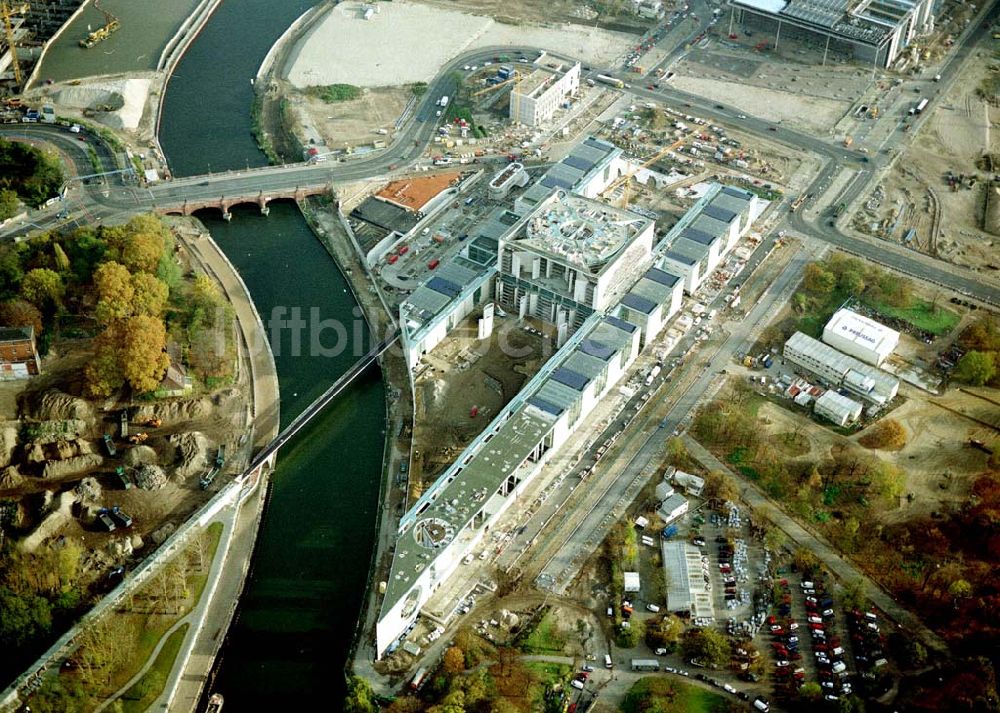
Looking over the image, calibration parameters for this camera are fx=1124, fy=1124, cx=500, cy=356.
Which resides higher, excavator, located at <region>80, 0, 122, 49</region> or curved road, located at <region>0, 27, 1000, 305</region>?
excavator, located at <region>80, 0, 122, 49</region>

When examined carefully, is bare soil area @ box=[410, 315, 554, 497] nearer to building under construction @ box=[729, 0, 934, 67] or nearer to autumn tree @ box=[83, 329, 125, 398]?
autumn tree @ box=[83, 329, 125, 398]

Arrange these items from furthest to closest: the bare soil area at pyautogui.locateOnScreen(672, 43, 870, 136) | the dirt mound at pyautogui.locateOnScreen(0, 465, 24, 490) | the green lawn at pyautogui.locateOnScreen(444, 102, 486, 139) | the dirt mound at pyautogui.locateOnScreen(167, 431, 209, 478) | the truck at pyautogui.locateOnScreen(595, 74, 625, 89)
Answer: the truck at pyautogui.locateOnScreen(595, 74, 625, 89) < the bare soil area at pyautogui.locateOnScreen(672, 43, 870, 136) < the green lawn at pyautogui.locateOnScreen(444, 102, 486, 139) < the dirt mound at pyautogui.locateOnScreen(167, 431, 209, 478) < the dirt mound at pyautogui.locateOnScreen(0, 465, 24, 490)

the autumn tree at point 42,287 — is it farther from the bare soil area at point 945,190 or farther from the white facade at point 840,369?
the bare soil area at point 945,190

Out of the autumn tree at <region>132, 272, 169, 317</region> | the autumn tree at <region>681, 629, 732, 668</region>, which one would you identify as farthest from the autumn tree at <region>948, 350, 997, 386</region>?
the autumn tree at <region>132, 272, 169, 317</region>

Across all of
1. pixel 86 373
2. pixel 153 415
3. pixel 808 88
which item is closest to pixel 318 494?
pixel 153 415

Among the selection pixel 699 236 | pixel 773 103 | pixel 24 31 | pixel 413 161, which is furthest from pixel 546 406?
pixel 24 31

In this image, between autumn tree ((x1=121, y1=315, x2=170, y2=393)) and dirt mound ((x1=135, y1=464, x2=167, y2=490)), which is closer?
dirt mound ((x1=135, y1=464, x2=167, y2=490))

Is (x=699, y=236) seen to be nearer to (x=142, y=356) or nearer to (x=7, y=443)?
(x=142, y=356)

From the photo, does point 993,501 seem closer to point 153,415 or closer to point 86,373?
point 153,415

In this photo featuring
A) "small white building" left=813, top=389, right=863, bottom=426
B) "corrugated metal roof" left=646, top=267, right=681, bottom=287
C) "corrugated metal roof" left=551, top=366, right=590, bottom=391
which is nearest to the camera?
"corrugated metal roof" left=551, top=366, right=590, bottom=391
